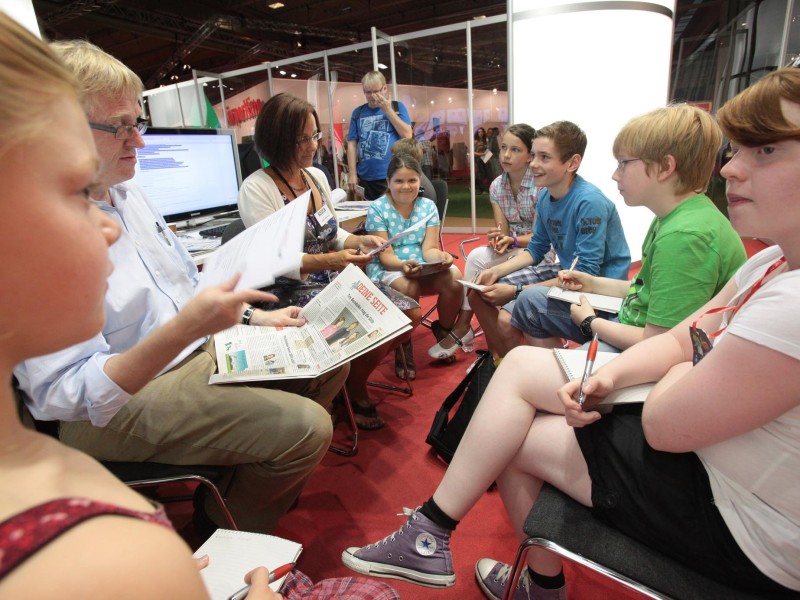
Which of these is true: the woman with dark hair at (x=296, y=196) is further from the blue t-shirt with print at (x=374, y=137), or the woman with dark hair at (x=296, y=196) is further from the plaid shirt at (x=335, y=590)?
the blue t-shirt with print at (x=374, y=137)

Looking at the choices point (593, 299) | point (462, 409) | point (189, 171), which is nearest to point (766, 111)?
point (593, 299)

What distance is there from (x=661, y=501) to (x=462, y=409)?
986 mm

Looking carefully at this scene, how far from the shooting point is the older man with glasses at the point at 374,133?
449 cm

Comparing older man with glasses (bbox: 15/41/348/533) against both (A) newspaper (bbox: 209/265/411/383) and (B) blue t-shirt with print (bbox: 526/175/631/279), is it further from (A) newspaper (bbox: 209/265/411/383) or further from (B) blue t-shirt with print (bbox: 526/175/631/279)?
(B) blue t-shirt with print (bbox: 526/175/631/279)

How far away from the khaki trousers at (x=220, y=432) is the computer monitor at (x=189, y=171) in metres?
1.44

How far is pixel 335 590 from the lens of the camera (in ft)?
3.16

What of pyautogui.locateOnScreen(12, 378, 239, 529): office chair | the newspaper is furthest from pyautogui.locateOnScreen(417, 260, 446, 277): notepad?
pyautogui.locateOnScreen(12, 378, 239, 529): office chair

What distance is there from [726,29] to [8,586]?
9.07m

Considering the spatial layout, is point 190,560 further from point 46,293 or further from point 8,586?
point 46,293

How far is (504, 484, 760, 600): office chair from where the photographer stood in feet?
2.83

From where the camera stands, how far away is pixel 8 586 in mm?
301

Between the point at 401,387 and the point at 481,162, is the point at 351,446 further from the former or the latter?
the point at 481,162

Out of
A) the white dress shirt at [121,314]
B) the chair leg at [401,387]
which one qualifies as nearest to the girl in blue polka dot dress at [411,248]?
the chair leg at [401,387]

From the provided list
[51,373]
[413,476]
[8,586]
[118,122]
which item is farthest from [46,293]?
[413,476]
